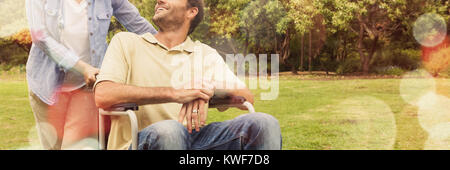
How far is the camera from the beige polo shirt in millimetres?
2111

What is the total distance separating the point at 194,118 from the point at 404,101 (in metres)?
9.15

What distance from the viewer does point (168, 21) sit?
234 cm

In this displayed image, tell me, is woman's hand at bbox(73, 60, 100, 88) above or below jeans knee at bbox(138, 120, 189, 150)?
above

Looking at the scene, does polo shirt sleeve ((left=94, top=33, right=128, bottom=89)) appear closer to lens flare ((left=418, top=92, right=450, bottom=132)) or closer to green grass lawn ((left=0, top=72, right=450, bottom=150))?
green grass lawn ((left=0, top=72, right=450, bottom=150))

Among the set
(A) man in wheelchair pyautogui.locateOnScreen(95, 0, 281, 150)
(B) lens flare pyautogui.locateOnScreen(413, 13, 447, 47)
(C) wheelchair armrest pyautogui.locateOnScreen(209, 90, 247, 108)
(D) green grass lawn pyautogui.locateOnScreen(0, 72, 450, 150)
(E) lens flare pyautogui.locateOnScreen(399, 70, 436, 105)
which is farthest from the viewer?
(B) lens flare pyautogui.locateOnScreen(413, 13, 447, 47)

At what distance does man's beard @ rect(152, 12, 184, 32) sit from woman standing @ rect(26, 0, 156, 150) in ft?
1.32

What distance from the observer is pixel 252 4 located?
12.5m

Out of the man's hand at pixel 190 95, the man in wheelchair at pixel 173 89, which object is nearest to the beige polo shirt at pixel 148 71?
the man in wheelchair at pixel 173 89

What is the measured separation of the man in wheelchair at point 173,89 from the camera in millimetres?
1914

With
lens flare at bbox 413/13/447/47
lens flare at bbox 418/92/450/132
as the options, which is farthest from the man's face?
lens flare at bbox 413/13/447/47

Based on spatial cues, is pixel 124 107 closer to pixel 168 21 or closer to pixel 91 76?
pixel 91 76

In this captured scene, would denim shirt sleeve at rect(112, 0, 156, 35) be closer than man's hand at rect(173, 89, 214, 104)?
No
